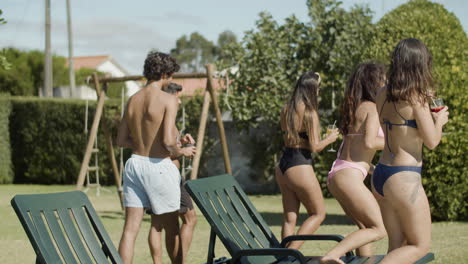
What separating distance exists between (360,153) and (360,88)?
0.46 meters

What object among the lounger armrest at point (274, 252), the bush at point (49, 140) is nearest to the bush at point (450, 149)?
the lounger armrest at point (274, 252)

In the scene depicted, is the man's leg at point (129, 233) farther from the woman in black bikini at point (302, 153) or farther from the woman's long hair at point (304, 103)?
the woman's long hair at point (304, 103)

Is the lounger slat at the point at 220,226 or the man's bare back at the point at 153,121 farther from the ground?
the man's bare back at the point at 153,121

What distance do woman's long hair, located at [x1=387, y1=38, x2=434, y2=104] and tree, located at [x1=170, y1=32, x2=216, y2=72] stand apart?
75.1m

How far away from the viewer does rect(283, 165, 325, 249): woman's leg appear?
19.5ft

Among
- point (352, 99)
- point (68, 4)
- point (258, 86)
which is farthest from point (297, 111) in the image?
point (68, 4)

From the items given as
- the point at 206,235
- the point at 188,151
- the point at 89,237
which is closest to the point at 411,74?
the point at 89,237

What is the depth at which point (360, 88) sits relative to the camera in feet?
16.9

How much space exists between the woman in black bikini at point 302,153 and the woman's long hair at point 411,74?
79.8 inches

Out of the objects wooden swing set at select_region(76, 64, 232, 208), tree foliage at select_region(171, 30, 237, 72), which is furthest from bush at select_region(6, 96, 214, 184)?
tree foliage at select_region(171, 30, 237, 72)

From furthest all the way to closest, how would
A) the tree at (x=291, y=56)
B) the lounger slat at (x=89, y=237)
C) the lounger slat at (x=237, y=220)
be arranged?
the tree at (x=291, y=56) → the lounger slat at (x=237, y=220) → the lounger slat at (x=89, y=237)

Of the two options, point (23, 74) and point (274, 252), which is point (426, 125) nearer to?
point (274, 252)

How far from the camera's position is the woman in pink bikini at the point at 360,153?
4814mm

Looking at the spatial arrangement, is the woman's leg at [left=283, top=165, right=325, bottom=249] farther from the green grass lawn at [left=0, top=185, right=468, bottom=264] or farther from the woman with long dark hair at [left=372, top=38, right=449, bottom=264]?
the woman with long dark hair at [left=372, top=38, right=449, bottom=264]
